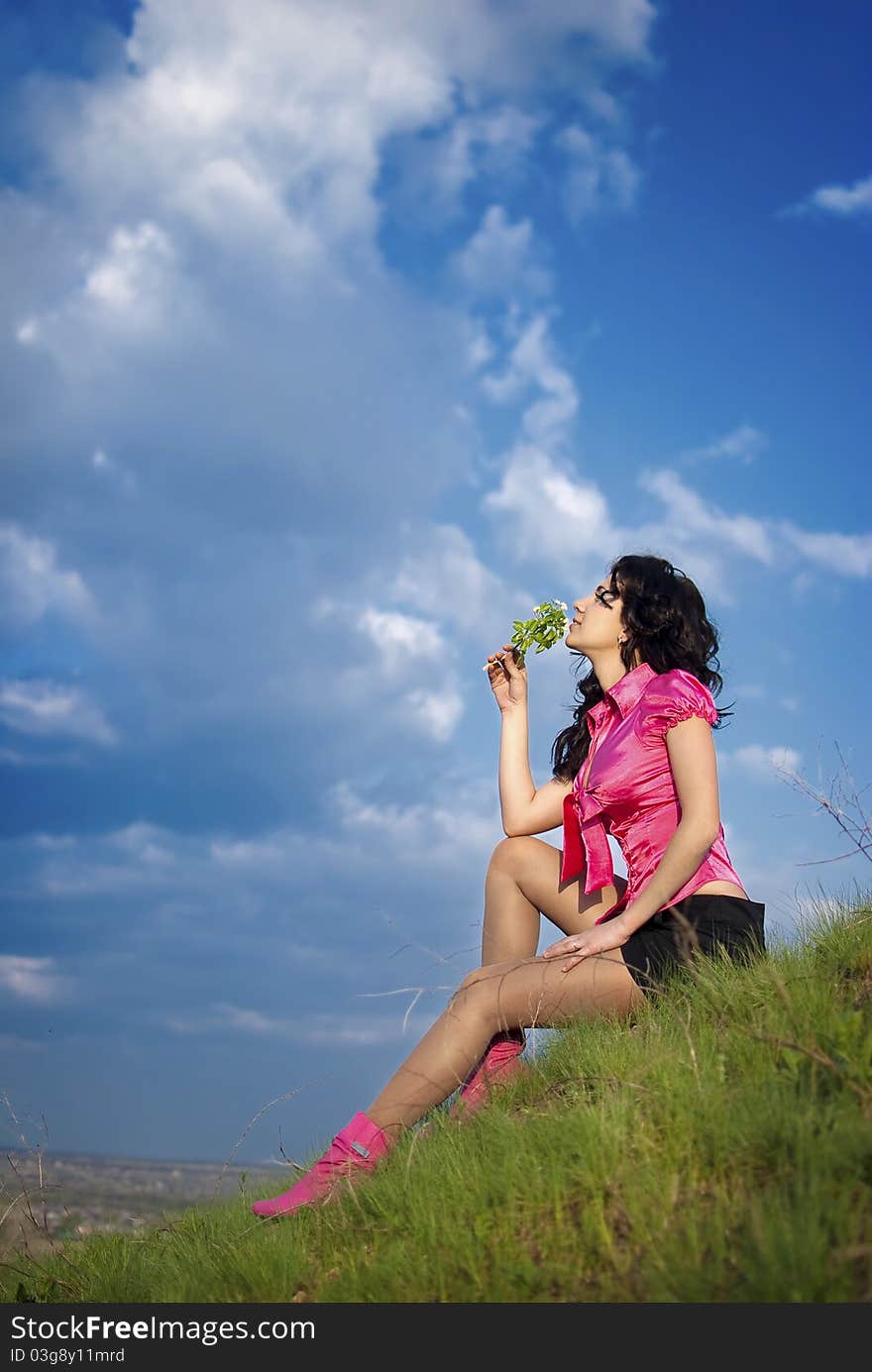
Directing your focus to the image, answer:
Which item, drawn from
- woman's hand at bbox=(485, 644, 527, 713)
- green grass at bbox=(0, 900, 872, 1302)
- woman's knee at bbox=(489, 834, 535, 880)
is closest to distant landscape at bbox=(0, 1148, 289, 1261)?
green grass at bbox=(0, 900, 872, 1302)

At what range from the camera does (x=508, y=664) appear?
5.15 meters

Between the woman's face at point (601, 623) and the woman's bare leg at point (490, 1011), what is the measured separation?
1487mm

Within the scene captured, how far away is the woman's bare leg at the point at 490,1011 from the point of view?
11.7 feet

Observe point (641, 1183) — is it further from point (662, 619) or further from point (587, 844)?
point (662, 619)

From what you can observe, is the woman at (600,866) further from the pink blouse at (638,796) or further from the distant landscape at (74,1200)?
the distant landscape at (74,1200)

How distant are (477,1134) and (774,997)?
1.10 meters

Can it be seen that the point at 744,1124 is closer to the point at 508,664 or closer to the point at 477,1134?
the point at 477,1134

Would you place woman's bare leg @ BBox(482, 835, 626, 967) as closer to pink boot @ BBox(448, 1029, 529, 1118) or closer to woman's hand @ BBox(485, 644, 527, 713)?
pink boot @ BBox(448, 1029, 529, 1118)

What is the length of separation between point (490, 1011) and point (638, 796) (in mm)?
1084

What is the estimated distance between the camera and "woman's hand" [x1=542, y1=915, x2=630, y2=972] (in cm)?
368

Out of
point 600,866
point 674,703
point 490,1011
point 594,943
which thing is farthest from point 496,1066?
point 674,703

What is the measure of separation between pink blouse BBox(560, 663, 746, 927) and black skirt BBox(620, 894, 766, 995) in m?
0.07

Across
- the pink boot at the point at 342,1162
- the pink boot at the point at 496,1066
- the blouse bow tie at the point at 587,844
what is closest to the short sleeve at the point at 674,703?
the blouse bow tie at the point at 587,844

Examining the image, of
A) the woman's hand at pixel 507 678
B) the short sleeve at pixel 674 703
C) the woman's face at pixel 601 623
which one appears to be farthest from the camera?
the woman's hand at pixel 507 678
